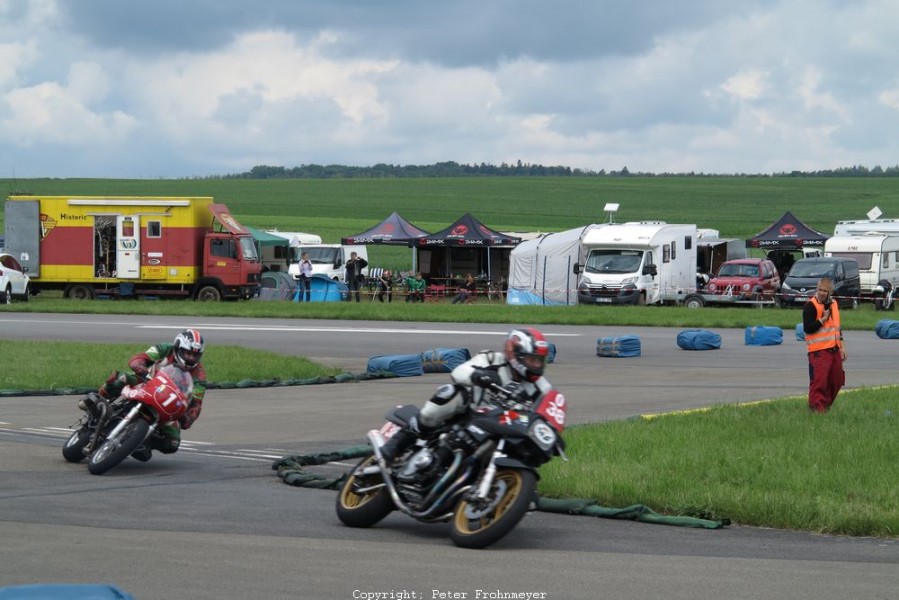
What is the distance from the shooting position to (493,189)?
143m

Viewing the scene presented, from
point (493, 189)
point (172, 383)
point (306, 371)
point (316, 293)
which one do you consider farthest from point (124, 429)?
point (493, 189)

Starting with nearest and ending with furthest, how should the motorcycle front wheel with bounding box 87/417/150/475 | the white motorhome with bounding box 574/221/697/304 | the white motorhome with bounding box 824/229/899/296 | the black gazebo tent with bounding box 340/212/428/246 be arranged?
the motorcycle front wheel with bounding box 87/417/150/475
the white motorhome with bounding box 574/221/697/304
the white motorhome with bounding box 824/229/899/296
the black gazebo tent with bounding box 340/212/428/246

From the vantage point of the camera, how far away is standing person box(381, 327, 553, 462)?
348 inches

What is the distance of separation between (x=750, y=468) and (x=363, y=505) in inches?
157

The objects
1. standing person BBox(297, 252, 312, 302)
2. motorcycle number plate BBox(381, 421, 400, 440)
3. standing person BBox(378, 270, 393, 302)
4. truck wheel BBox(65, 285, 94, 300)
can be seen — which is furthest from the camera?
standing person BBox(378, 270, 393, 302)

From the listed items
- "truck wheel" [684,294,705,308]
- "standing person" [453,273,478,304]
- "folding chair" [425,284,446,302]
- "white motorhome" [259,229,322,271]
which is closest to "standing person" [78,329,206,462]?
"standing person" [453,273,478,304]

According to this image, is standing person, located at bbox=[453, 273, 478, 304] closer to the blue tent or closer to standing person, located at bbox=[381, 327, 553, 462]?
the blue tent

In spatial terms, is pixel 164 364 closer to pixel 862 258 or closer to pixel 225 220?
pixel 225 220

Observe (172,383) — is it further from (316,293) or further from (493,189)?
(493,189)

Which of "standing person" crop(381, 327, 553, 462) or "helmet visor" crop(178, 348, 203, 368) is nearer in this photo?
"standing person" crop(381, 327, 553, 462)

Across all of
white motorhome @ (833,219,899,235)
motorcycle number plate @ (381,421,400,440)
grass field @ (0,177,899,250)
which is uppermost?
grass field @ (0,177,899,250)

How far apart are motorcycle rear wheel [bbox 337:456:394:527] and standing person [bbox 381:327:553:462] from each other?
600 millimetres

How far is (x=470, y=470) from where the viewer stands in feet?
28.7

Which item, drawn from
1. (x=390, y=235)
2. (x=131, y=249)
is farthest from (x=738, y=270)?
(x=131, y=249)
